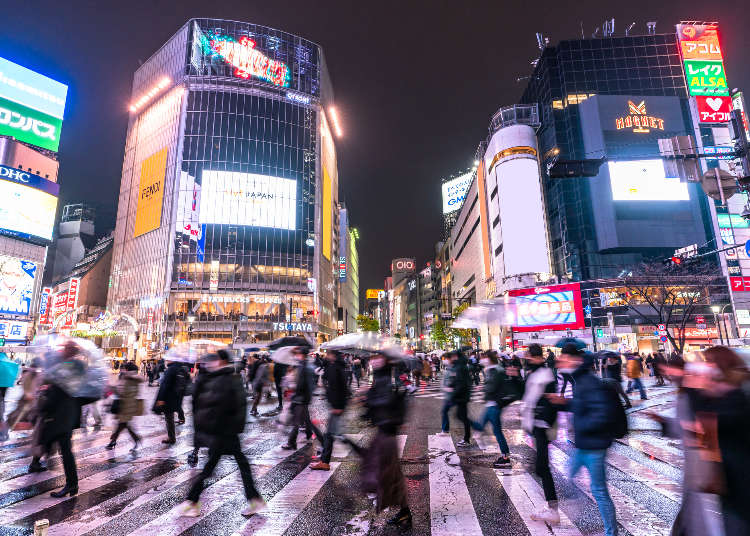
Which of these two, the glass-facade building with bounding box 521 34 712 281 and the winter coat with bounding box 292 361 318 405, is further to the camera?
the glass-facade building with bounding box 521 34 712 281

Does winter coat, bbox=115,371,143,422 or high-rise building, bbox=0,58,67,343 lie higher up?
high-rise building, bbox=0,58,67,343

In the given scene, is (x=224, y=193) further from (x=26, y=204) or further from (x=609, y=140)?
(x=609, y=140)

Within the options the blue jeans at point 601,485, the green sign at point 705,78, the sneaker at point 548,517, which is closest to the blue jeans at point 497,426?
the sneaker at point 548,517

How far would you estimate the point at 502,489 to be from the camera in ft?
19.5

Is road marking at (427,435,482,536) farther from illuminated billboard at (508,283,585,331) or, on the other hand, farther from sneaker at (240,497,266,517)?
illuminated billboard at (508,283,585,331)

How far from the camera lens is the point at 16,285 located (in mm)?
37625

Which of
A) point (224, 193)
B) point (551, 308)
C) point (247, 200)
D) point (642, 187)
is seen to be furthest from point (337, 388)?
point (224, 193)

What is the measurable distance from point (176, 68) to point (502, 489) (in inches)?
3503

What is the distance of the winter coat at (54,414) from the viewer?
5750 mm

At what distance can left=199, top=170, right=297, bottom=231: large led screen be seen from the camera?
224 feet

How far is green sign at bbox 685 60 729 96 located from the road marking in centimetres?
7044

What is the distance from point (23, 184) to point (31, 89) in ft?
35.4

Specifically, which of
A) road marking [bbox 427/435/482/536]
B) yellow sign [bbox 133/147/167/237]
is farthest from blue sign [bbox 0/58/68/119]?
road marking [bbox 427/435/482/536]

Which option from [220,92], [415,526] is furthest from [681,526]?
[220,92]
